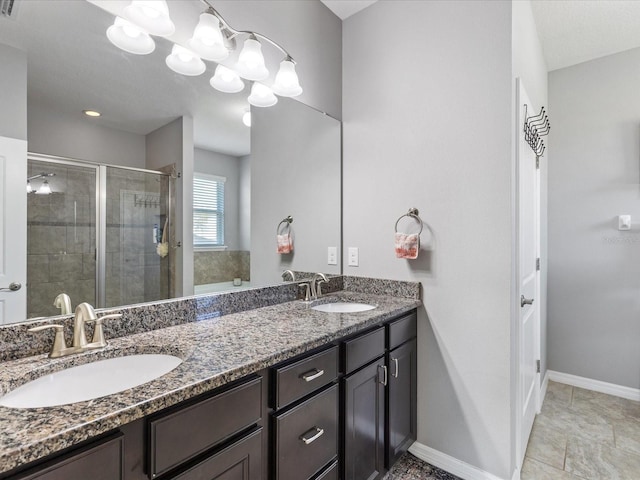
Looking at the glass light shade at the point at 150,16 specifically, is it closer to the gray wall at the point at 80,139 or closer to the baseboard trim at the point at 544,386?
the gray wall at the point at 80,139

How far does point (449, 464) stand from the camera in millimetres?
1816

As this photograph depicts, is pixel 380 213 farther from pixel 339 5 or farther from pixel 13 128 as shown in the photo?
pixel 13 128

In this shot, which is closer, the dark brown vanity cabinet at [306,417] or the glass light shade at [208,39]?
the dark brown vanity cabinet at [306,417]

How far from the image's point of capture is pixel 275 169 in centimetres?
199

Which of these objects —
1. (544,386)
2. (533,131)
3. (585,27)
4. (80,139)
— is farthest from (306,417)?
(585,27)

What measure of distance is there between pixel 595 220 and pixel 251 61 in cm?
285

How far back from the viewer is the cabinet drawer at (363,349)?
140 cm

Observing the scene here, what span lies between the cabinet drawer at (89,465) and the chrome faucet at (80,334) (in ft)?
1.50

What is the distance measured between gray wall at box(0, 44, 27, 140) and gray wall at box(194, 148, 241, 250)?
66 cm

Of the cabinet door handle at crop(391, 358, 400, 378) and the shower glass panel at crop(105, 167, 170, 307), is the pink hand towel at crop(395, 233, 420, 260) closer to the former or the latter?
the cabinet door handle at crop(391, 358, 400, 378)

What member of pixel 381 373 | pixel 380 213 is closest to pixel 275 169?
pixel 380 213

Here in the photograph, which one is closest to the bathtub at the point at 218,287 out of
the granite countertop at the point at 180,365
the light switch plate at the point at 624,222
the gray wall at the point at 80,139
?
the granite countertop at the point at 180,365

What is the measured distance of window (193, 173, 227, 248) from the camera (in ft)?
5.07

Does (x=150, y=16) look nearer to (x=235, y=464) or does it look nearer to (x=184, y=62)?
(x=184, y=62)
